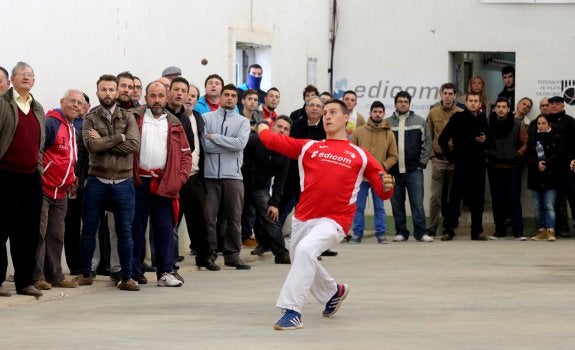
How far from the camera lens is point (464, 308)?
12.5 metres

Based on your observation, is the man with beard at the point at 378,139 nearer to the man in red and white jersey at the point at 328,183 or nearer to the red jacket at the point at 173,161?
the red jacket at the point at 173,161

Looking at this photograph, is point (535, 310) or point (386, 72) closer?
point (535, 310)

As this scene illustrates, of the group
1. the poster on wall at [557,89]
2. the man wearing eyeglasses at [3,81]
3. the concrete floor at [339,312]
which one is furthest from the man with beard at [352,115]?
the man wearing eyeglasses at [3,81]

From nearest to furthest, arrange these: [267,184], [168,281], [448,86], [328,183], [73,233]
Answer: [328,183], [168,281], [73,233], [267,184], [448,86]

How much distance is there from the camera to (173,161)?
46.5ft

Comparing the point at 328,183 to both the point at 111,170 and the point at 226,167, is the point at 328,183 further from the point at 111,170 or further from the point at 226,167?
the point at 226,167

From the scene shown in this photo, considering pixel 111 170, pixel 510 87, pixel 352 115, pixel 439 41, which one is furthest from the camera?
pixel 439 41

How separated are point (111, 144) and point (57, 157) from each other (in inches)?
26.2

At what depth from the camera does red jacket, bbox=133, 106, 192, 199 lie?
14.1m

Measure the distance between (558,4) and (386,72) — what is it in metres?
2.91

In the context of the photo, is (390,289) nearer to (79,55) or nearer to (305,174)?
(305,174)

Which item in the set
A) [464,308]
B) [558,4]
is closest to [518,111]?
[558,4]

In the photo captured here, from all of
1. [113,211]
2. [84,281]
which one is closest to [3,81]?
[113,211]

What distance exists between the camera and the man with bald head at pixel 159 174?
14.2 meters
